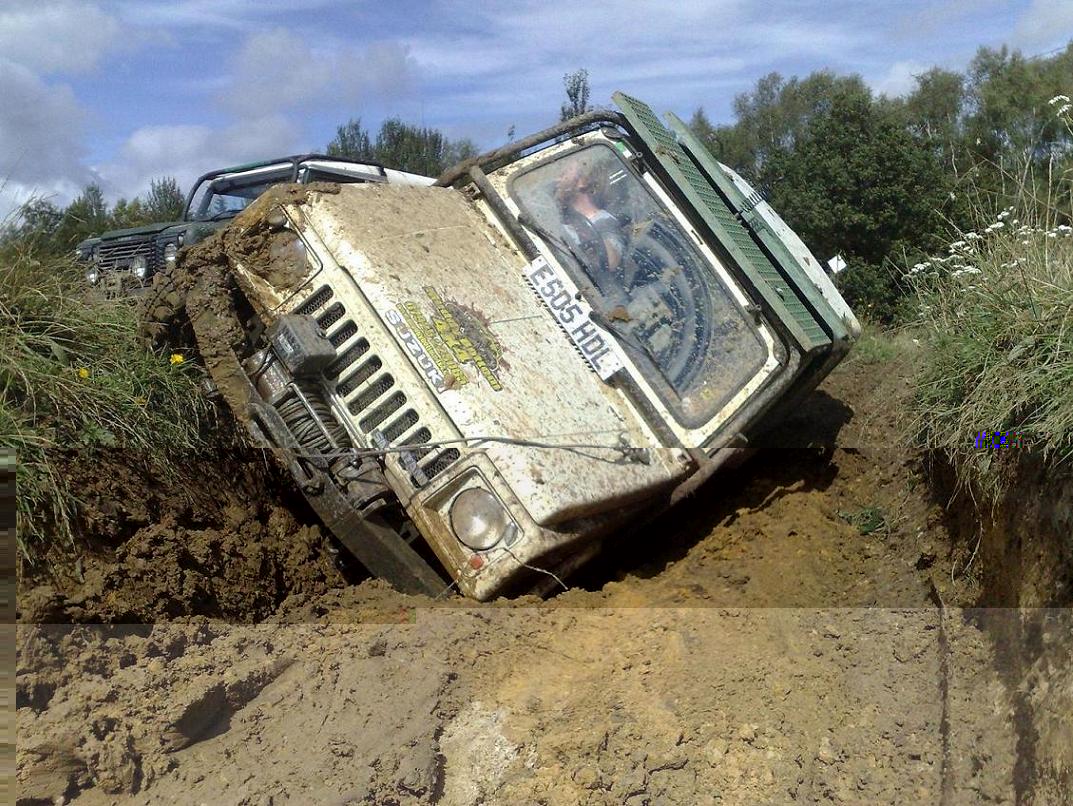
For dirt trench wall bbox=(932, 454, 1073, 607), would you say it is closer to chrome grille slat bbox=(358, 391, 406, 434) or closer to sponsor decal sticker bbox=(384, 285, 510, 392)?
sponsor decal sticker bbox=(384, 285, 510, 392)

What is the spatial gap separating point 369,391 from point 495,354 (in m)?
0.52

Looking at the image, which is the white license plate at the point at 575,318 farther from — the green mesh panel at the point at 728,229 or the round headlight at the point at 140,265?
the round headlight at the point at 140,265

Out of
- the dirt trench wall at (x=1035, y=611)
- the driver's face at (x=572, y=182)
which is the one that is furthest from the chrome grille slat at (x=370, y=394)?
the dirt trench wall at (x=1035, y=611)

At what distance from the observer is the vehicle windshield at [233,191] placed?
768cm

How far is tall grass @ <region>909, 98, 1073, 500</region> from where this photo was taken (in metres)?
3.71

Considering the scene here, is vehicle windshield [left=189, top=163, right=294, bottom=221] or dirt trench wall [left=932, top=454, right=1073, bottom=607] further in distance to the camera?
vehicle windshield [left=189, top=163, right=294, bottom=221]

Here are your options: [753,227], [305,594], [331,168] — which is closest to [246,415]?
[305,594]

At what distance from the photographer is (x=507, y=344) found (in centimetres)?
411

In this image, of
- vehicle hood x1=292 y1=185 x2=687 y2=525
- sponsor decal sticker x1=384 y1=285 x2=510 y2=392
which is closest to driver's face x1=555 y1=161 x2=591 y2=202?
vehicle hood x1=292 y1=185 x2=687 y2=525

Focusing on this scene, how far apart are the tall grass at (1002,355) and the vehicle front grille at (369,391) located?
2094 millimetres

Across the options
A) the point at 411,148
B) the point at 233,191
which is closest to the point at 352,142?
the point at 411,148

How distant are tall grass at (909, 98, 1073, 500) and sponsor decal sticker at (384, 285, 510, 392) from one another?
192cm

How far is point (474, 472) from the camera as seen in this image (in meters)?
3.61

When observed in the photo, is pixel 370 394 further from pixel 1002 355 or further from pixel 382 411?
pixel 1002 355
